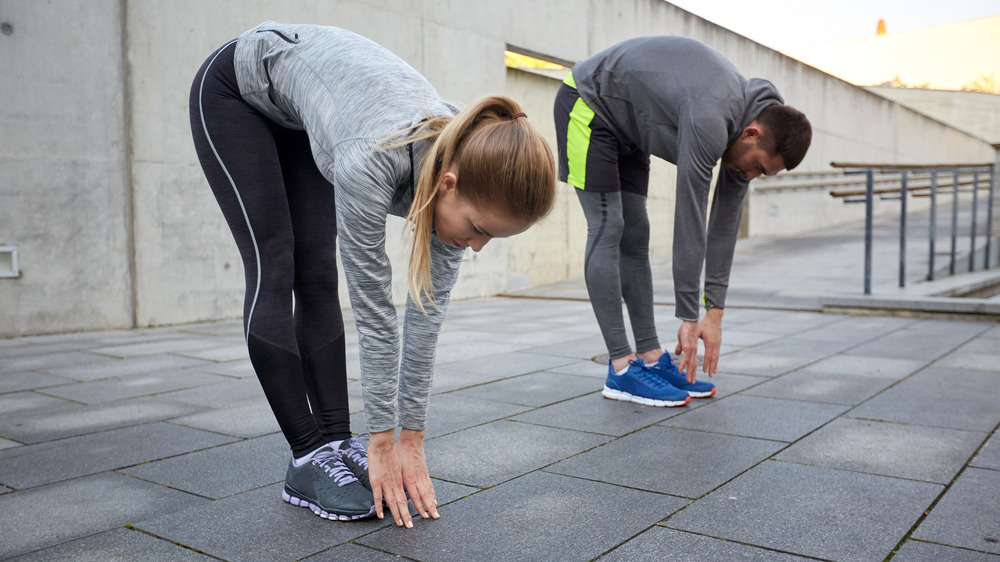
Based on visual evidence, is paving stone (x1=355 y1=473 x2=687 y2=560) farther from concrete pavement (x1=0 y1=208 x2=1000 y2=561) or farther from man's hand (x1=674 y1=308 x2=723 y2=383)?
man's hand (x1=674 y1=308 x2=723 y2=383)

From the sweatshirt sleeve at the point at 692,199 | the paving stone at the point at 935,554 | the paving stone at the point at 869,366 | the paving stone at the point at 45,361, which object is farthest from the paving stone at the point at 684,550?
the paving stone at the point at 45,361

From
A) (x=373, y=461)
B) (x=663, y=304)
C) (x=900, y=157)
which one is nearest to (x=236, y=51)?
(x=373, y=461)

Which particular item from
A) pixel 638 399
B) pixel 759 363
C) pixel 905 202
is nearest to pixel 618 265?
pixel 638 399

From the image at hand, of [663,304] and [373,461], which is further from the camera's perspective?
[663,304]

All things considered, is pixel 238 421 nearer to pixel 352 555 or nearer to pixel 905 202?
pixel 352 555

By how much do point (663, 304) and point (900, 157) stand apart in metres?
14.8

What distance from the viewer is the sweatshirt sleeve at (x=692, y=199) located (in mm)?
2490

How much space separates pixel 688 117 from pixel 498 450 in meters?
1.22

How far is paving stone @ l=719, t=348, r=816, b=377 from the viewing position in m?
3.56

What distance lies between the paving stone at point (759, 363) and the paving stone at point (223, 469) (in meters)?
2.16

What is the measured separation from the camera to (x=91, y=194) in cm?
497

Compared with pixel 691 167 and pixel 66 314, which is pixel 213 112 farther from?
pixel 66 314

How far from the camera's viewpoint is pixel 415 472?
174cm

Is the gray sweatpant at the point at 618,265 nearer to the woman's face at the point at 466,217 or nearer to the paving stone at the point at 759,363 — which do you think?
the paving stone at the point at 759,363
